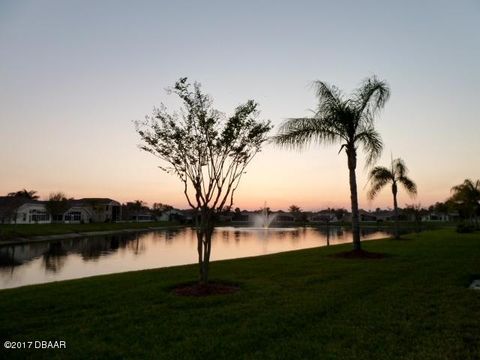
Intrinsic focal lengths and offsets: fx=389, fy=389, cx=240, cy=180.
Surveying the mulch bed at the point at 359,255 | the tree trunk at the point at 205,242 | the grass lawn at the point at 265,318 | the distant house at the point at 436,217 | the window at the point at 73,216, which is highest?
the window at the point at 73,216

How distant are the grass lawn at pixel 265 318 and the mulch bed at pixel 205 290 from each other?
436 millimetres

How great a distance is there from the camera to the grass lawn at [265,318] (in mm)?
6281

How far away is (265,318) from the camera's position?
26.1 feet

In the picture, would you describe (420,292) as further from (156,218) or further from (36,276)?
(156,218)

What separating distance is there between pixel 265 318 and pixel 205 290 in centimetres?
335

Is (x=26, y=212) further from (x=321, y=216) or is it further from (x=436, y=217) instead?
(x=436, y=217)

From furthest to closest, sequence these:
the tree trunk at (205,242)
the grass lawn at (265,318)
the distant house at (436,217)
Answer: the distant house at (436,217) < the tree trunk at (205,242) < the grass lawn at (265,318)

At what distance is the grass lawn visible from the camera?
20.6 feet

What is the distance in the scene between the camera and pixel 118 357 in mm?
6168

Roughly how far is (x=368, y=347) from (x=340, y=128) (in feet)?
47.2

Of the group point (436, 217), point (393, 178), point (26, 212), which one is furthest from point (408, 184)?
point (436, 217)

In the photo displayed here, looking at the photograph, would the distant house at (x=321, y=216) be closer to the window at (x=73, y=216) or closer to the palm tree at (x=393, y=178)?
the window at (x=73, y=216)

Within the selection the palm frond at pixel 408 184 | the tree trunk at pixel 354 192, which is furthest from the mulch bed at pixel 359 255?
the palm frond at pixel 408 184

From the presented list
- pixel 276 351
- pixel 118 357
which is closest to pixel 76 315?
pixel 118 357
